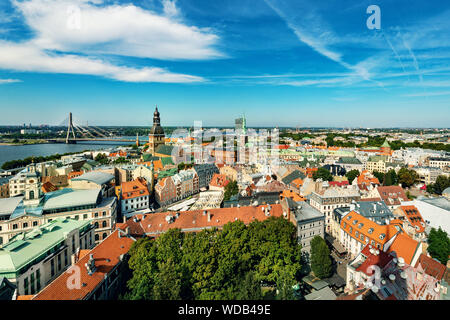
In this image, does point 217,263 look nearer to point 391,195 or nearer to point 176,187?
point 176,187

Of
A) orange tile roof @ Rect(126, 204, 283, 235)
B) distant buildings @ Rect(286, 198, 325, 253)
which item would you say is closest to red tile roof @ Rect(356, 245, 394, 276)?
distant buildings @ Rect(286, 198, 325, 253)

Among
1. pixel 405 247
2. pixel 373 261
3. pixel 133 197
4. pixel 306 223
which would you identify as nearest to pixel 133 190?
pixel 133 197

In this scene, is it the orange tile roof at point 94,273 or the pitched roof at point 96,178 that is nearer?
the orange tile roof at point 94,273

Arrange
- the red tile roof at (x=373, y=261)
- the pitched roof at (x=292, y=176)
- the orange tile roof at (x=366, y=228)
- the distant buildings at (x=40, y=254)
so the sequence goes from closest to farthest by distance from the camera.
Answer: the distant buildings at (x=40, y=254)
the red tile roof at (x=373, y=261)
the orange tile roof at (x=366, y=228)
the pitched roof at (x=292, y=176)

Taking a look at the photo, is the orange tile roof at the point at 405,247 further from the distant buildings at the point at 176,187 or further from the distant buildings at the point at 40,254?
the distant buildings at the point at 176,187

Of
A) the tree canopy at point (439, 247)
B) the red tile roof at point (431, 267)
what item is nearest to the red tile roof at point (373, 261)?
the red tile roof at point (431, 267)

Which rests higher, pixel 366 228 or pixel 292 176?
pixel 292 176

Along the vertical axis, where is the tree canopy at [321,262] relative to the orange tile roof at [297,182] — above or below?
below
